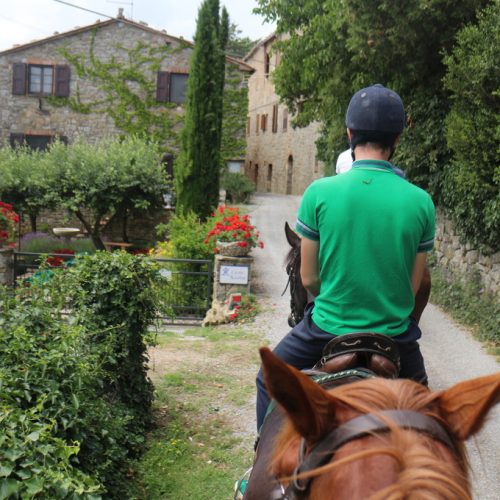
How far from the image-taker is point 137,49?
28.2 meters

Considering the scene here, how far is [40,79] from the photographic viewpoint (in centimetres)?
2841

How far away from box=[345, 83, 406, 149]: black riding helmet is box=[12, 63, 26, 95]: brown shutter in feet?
93.7

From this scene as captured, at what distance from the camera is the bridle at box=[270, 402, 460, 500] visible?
1446mm

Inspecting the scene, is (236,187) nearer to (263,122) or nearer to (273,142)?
(273,142)

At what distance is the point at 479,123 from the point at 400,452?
8.41 metres

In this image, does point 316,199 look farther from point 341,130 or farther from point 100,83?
point 100,83

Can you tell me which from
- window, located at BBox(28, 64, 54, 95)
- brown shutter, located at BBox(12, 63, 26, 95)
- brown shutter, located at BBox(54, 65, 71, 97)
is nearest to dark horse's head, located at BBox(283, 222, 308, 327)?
brown shutter, located at BBox(54, 65, 71, 97)

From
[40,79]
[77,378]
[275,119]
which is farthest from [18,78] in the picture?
[77,378]

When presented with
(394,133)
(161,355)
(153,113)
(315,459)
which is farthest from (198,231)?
(153,113)

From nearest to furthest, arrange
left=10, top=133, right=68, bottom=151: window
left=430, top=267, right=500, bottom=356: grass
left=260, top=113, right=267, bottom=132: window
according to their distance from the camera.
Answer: left=430, top=267, right=500, bottom=356: grass
left=10, top=133, right=68, bottom=151: window
left=260, top=113, right=267, bottom=132: window

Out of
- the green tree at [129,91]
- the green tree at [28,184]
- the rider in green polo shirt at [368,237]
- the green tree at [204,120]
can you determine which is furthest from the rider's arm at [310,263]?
the green tree at [129,91]

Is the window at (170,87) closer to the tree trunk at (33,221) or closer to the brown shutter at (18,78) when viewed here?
the brown shutter at (18,78)

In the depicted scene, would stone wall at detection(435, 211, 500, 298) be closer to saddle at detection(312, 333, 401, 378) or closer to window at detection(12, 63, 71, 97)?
saddle at detection(312, 333, 401, 378)

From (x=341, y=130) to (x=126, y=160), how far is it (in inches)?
355
